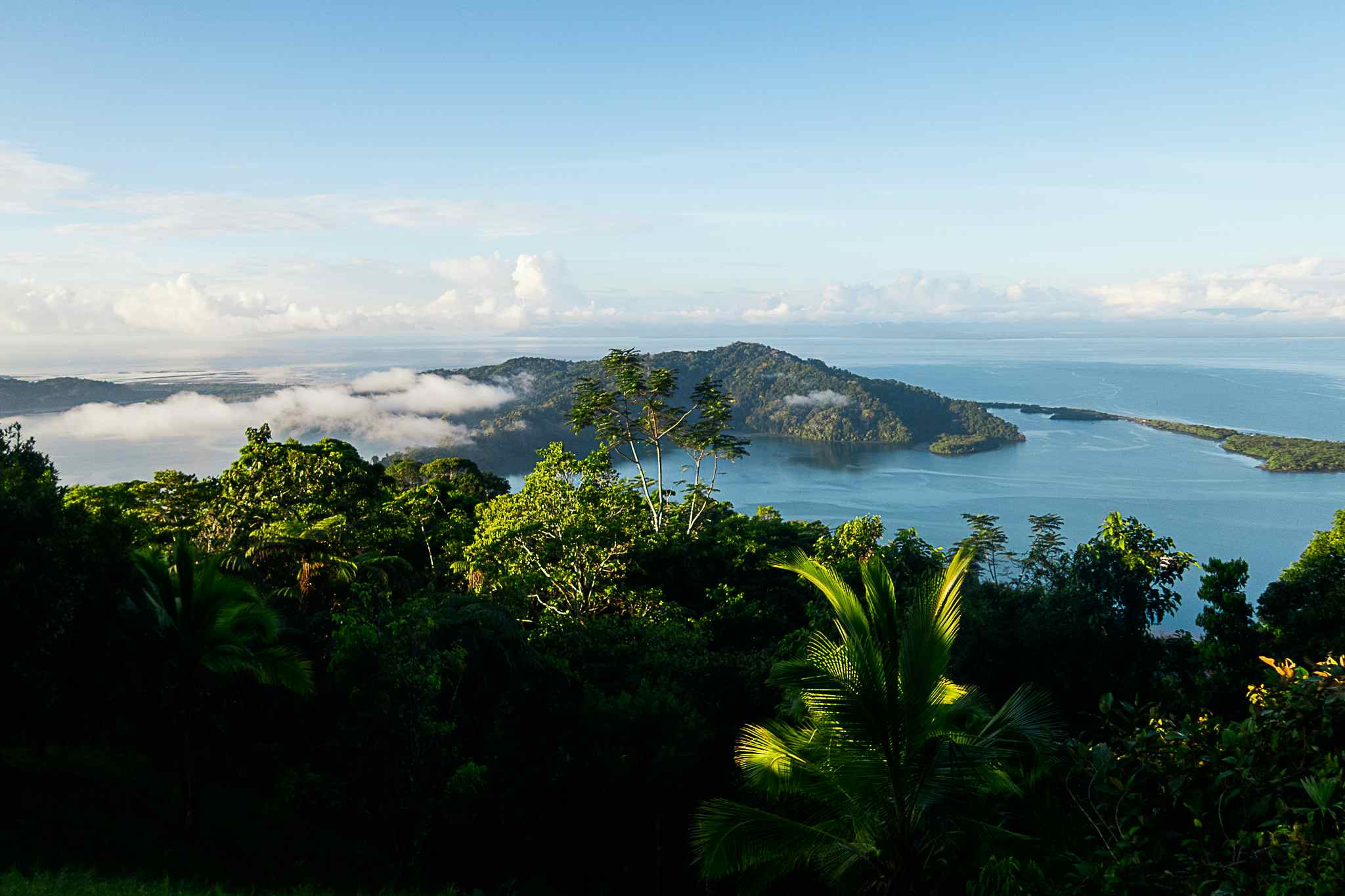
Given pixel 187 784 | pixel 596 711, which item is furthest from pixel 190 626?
pixel 596 711

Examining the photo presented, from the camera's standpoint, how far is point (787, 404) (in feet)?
380

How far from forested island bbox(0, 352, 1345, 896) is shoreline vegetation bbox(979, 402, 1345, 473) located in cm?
7199

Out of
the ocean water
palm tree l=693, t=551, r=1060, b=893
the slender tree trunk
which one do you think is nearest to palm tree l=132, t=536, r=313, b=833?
the slender tree trunk

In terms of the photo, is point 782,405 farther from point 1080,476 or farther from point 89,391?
point 89,391

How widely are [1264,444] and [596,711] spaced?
3811 inches

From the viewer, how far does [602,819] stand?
998cm

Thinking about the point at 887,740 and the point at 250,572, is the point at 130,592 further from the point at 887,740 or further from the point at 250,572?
the point at 887,740

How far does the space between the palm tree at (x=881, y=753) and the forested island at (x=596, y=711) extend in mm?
23

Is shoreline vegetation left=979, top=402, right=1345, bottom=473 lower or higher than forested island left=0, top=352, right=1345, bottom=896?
lower

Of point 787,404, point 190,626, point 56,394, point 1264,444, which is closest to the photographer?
point 190,626

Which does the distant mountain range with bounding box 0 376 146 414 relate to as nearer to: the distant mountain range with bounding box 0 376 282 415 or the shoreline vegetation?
the distant mountain range with bounding box 0 376 282 415

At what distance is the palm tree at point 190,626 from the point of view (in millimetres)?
8070

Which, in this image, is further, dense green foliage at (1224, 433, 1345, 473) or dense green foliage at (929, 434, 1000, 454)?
dense green foliage at (929, 434, 1000, 454)

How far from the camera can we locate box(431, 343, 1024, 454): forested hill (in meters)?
100
